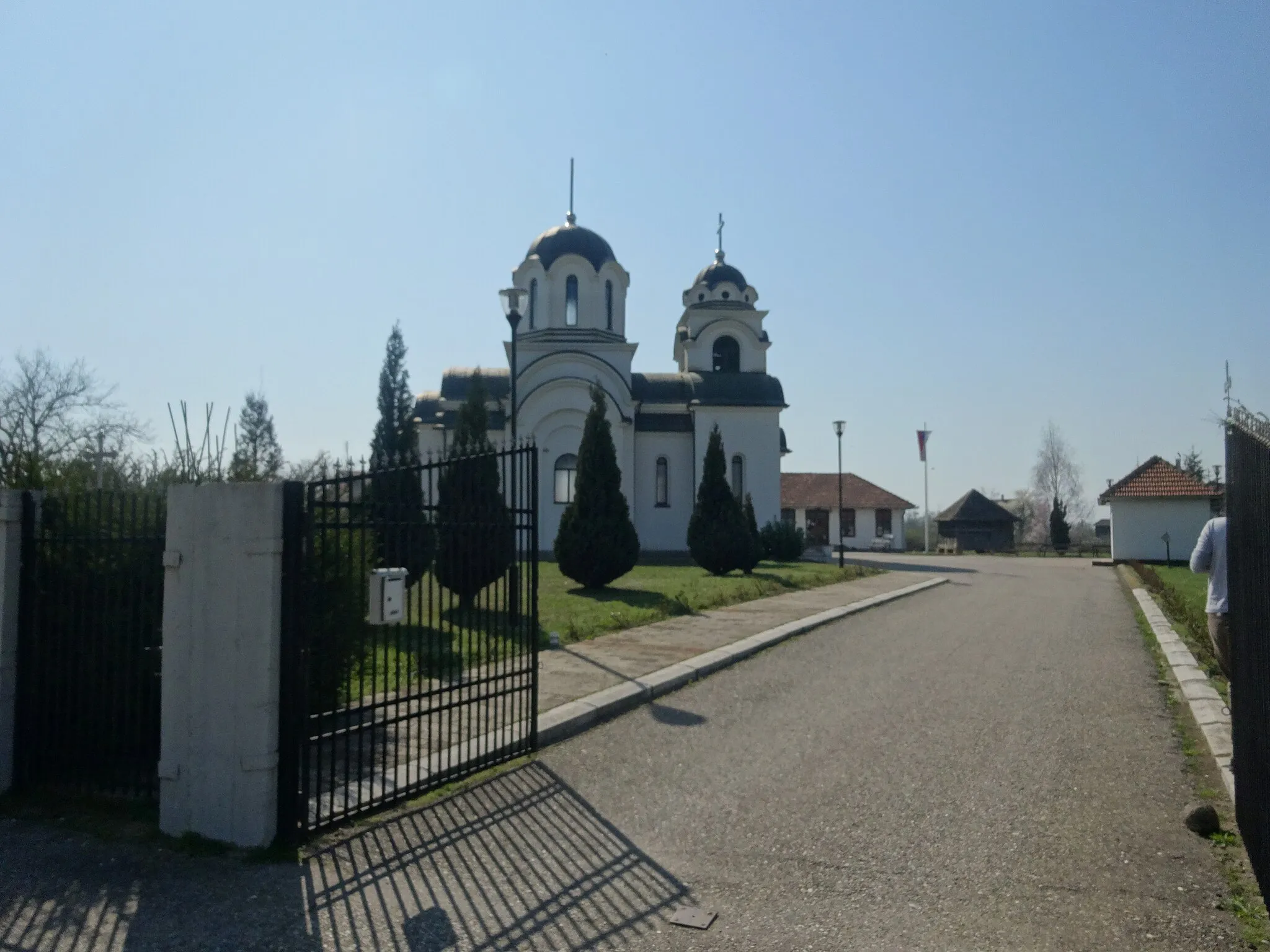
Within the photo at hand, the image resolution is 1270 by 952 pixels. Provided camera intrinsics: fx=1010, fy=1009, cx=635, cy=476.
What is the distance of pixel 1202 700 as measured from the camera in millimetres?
9297

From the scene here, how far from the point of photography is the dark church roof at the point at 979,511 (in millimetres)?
70188

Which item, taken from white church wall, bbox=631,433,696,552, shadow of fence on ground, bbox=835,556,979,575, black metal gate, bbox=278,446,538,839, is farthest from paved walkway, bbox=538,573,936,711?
white church wall, bbox=631,433,696,552

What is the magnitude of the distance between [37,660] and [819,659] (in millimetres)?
8739

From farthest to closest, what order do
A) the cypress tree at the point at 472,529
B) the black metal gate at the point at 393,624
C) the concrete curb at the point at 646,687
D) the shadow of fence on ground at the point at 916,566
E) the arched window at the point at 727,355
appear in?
the arched window at the point at 727,355 → the shadow of fence on ground at the point at 916,566 → the concrete curb at the point at 646,687 → the cypress tree at the point at 472,529 → the black metal gate at the point at 393,624

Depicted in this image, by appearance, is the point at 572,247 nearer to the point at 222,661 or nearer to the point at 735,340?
the point at 735,340

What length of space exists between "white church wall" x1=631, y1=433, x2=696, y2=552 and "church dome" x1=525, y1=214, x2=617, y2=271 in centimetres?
727

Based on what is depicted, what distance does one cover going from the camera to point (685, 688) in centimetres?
1059

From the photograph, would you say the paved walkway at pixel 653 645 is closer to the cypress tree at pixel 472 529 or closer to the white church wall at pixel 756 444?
the cypress tree at pixel 472 529

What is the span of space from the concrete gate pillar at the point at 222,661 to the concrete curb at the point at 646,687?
113 inches

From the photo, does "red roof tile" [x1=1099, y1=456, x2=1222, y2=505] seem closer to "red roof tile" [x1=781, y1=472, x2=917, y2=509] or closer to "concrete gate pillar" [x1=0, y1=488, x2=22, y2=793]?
"red roof tile" [x1=781, y1=472, x2=917, y2=509]

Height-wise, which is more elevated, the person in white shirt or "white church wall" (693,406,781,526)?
"white church wall" (693,406,781,526)

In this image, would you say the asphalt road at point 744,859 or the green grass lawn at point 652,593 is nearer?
the asphalt road at point 744,859

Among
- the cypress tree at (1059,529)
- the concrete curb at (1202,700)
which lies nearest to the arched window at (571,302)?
the concrete curb at (1202,700)

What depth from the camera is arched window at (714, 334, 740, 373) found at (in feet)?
143
